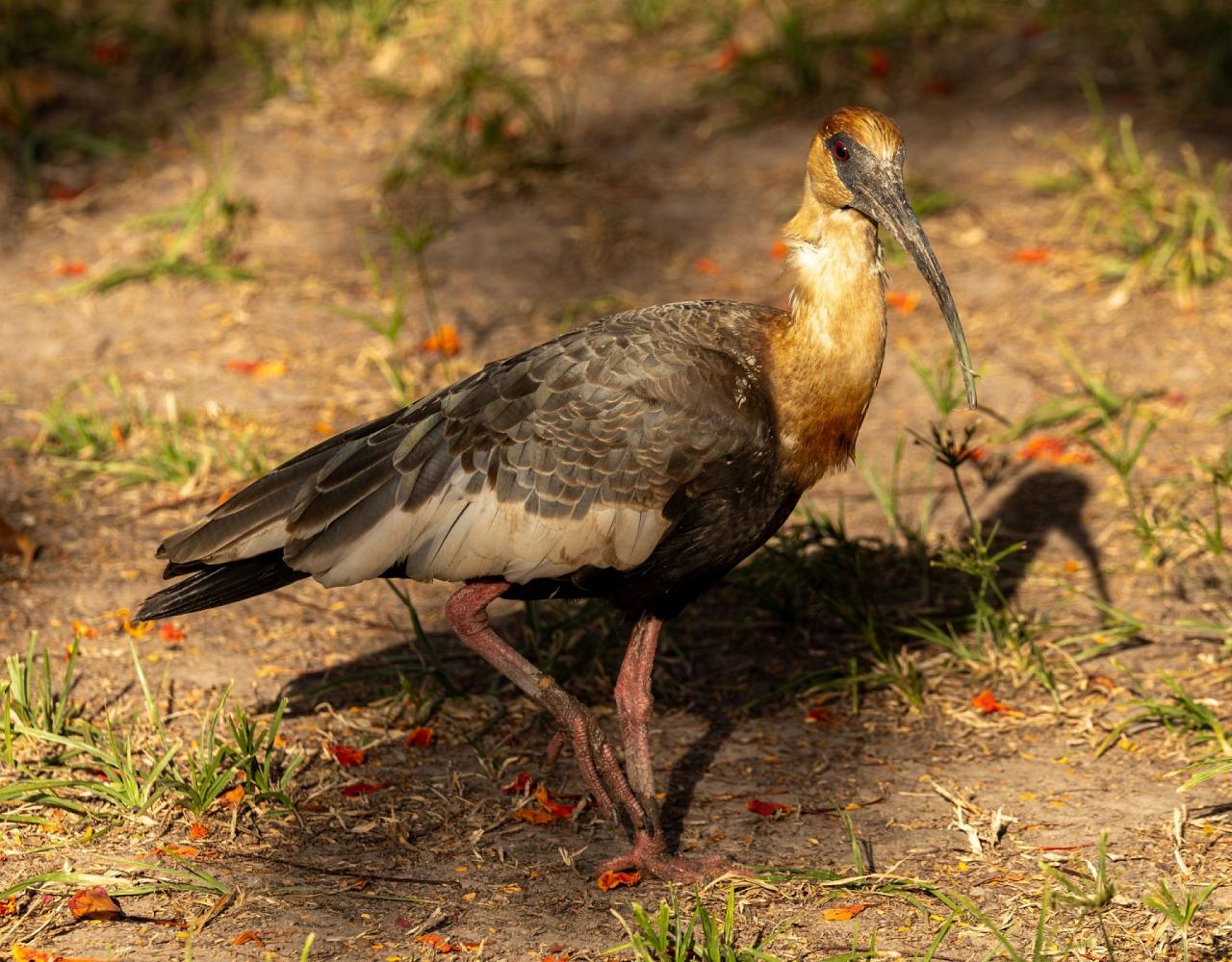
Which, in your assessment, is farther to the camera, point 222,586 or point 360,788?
point 360,788

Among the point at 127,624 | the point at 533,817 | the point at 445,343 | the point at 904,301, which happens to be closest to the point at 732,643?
the point at 533,817

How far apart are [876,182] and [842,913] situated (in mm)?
2038

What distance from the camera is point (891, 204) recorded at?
4316mm

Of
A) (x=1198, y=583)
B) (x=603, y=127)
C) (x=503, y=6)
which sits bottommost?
(x=1198, y=583)

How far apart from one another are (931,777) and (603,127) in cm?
598

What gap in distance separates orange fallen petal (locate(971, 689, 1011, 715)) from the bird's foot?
1271 mm

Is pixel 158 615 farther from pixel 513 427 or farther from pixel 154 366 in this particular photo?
pixel 154 366

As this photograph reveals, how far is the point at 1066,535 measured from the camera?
6.20 metres

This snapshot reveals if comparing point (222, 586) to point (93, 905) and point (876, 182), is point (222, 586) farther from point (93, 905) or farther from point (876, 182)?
point (876, 182)

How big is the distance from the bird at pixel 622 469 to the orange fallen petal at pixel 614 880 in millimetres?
43

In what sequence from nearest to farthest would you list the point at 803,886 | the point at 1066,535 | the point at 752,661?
1. the point at 803,886
2. the point at 752,661
3. the point at 1066,535

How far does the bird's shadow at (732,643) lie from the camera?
206 inches

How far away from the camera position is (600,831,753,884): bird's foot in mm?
4242

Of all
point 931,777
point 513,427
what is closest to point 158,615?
point 513,427
